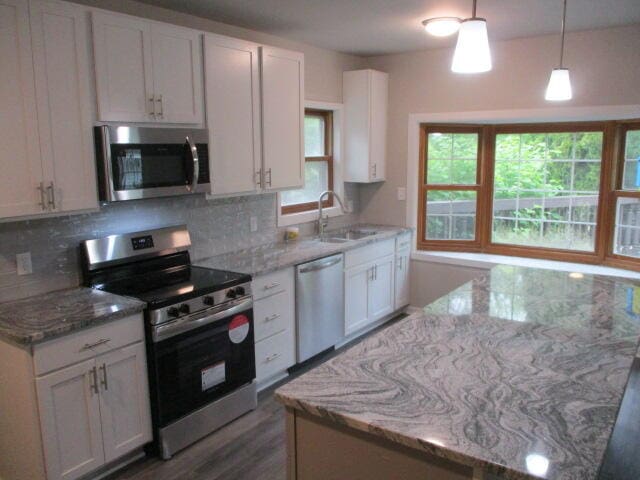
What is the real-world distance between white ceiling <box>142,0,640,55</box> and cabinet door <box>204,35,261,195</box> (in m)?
0.27

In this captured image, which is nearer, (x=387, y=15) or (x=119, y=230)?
(x=119, y=230)

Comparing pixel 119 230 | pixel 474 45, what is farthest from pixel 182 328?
pixel 474 45

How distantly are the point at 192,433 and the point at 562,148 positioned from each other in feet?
12.7

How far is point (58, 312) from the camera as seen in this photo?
2.46 m

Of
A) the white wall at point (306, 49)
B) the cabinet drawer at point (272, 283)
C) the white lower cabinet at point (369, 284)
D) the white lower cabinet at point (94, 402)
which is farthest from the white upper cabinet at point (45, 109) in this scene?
the white lower cabinet at point (369, 284)

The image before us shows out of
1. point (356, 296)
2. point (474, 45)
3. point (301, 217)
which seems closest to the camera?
point (474, 45)

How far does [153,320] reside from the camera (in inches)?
104

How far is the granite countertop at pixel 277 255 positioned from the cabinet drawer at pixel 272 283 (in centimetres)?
5

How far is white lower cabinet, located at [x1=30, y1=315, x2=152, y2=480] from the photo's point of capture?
2301 millimetres

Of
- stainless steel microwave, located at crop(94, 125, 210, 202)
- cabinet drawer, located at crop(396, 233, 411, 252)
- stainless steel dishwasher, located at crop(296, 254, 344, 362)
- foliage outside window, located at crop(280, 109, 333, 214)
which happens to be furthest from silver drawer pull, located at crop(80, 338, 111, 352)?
cabinet drawer, located at crop(396, 233, 411, 252)

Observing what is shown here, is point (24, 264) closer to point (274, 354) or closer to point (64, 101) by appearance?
point (64, 101)

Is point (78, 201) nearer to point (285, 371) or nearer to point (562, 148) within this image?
point (285, 371)

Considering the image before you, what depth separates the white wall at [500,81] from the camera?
3.95m

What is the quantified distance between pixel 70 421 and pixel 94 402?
13 centimetres
